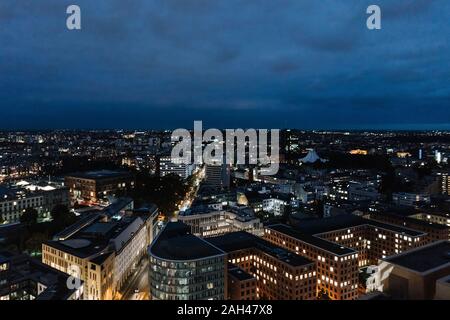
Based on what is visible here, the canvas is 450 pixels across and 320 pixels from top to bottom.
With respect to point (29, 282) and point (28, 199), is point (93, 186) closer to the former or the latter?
point (28, 199)

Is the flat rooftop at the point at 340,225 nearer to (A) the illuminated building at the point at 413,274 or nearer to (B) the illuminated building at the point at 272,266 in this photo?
(B) the illuminated building at the point at 272,266

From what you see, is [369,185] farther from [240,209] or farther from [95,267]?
[95,267]

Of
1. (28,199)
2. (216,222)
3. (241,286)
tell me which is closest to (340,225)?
(216,222)

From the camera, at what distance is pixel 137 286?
56.0 ft

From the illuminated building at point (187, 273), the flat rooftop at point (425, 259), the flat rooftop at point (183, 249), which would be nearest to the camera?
the flat rooftop at point (425, 259)

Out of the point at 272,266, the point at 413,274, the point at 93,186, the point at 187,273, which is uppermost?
the point at 413,274

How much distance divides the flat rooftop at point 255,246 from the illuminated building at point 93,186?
64.5 ft

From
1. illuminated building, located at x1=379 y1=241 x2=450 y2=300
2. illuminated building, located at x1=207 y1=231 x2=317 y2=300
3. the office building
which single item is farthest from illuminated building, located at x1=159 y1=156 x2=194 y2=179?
illuminated building, located at x1=379 y1=241 x2=450 y2=300

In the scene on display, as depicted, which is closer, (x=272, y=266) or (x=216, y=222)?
(x=272, y=266)

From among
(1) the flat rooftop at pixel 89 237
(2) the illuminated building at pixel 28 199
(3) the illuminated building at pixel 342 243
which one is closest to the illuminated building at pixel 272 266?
(3) the illuminated building at pixel 342 243

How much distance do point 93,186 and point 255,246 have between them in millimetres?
22413

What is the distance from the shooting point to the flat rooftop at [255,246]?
15.4 meters
